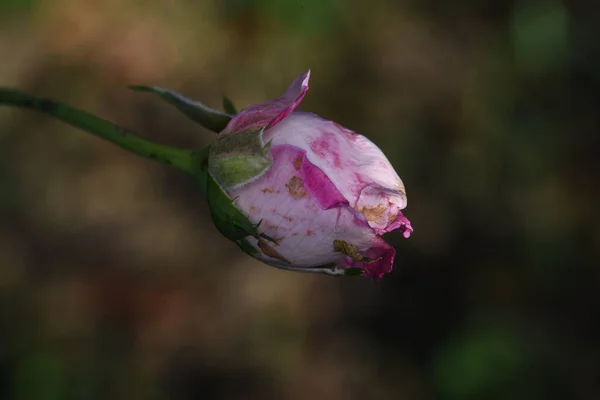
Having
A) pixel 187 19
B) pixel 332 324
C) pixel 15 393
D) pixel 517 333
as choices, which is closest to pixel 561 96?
pixel 517 333

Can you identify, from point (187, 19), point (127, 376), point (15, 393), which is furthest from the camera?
point (187, 19)

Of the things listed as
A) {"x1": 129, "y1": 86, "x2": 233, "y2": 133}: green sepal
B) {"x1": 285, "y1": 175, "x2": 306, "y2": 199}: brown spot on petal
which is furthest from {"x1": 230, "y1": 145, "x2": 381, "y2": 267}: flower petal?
{"x1": 129, "y1": 86, "x2": 233, "y2": 133}: green sepal

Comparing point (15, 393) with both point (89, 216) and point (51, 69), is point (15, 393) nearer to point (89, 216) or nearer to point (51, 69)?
point (89, 216)

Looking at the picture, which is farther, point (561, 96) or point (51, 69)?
point (561, 96)

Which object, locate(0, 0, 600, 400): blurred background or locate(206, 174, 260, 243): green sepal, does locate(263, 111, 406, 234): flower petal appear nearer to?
locate(206, 174, 260, 243): green sepal

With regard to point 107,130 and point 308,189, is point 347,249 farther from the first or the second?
point 107,130

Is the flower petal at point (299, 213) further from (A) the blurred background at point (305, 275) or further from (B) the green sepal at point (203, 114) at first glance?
(A) the blurred background at point (305, 275)

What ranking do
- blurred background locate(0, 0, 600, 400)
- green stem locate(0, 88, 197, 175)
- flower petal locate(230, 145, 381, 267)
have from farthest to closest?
blurred background locate(0, 0, 600, 400) < green stem locate(0, 88, 197, 175) < flower petal locate(230, 145, 381, 267)

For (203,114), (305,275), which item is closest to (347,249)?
(203,114)
